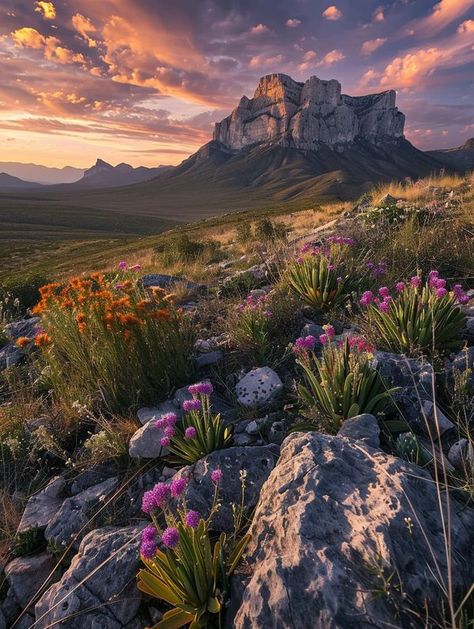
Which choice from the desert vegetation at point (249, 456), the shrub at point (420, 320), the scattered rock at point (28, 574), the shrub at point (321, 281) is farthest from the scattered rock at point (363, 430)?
the shrub at point (321, 281)

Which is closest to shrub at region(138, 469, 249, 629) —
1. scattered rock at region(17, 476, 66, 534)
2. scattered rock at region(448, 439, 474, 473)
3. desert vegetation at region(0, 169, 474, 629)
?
desert vegetation at region(0, 169, 474, 629)

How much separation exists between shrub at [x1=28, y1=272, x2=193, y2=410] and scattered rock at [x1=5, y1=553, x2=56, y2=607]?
139cm

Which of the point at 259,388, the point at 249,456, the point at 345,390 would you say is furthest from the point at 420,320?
the point at 249,456

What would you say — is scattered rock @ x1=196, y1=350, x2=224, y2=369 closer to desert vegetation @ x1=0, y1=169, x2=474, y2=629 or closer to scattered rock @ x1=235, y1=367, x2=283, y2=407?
desert vegetation @ x1=0, y1=169, x2=474, y2=629

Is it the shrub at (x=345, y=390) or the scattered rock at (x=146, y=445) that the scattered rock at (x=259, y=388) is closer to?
the shrub at (x=345, y=390)

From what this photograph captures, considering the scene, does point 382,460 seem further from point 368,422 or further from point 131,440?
point 131,440

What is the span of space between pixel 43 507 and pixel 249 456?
173cm

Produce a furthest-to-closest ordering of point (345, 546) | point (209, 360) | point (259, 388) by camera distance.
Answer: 1. point (209, 360)
2. point (259, 388)
3. point (345, 546)

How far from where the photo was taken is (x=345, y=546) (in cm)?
183

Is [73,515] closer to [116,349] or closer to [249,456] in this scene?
[249,456]

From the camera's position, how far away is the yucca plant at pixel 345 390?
3.01m

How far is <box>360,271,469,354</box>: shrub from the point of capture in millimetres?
3631

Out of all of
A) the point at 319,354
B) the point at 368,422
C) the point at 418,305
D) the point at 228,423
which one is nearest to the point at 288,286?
the point at 319,354

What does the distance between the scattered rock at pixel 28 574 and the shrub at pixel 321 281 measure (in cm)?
385
